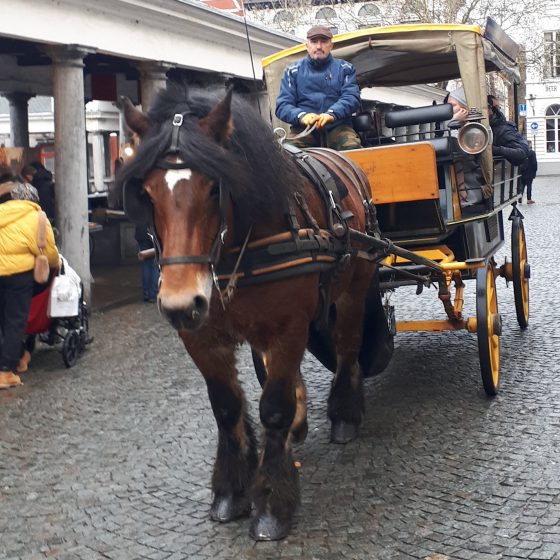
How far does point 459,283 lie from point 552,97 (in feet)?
152

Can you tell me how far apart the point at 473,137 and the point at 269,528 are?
11.2 ft

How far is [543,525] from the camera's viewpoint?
3.99 m

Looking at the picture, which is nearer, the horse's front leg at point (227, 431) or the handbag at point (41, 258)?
the horse's front leg at point (227, 431)

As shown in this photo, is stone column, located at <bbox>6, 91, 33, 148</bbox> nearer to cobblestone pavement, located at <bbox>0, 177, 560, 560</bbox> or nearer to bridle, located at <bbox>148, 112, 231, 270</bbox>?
cobblestone pavement, located at <bbox>0, 177, 560, 560</bbox>

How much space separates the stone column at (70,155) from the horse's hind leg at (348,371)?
598cm

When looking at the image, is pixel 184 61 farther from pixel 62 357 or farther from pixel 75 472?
pixel 75 472

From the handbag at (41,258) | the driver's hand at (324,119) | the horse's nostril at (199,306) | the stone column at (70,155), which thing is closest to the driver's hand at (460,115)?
the driver's hand at (324,119)

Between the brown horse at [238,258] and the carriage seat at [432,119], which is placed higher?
the carriage seat at [432,119]

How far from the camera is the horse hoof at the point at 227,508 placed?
4203 mm

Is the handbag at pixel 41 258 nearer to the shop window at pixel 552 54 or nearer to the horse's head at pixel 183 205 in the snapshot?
the horse's head at pixel 183 205

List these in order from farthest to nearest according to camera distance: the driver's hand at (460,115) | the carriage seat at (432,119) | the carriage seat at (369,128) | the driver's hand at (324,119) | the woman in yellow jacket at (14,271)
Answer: the woman in yellow jacket at (14,271)
the driver's hand at (460,115)
the carriage seat at (369,128)
the carriage seat at (432,119)
the driver's hand at (324,119)

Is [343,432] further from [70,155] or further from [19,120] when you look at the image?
[19,120]

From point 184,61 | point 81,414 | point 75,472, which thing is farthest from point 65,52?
point 75,472

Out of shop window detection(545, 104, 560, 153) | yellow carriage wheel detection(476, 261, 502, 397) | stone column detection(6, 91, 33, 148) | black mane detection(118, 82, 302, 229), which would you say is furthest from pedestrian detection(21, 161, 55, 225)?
shop window detection(545, 104, 560, 153)
